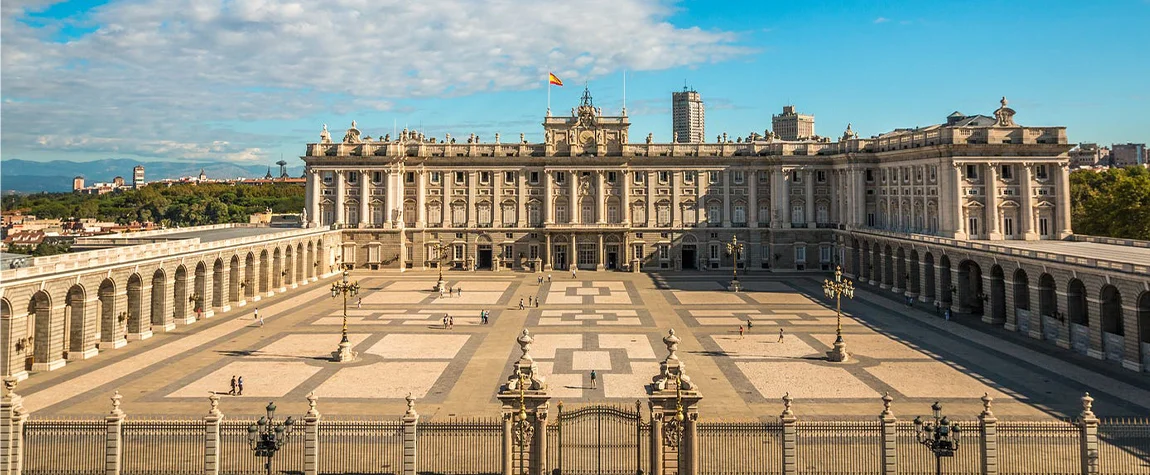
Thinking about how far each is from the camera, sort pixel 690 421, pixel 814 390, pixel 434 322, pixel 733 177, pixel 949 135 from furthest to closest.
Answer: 1. pixel 733 177
2. pixel 949 135
3. pixel 434 322
4. pixel 814 390
5. pixel 690 421

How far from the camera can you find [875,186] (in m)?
79.8

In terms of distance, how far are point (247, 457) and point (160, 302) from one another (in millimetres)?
29462

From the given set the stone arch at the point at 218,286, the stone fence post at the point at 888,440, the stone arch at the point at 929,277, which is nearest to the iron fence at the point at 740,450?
the stone fence post at the point at 888,440

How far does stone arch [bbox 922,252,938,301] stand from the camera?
60875 millimetres

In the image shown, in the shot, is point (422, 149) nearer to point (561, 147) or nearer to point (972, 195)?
point (561, 147)

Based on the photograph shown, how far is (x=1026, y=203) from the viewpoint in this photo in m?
63.7

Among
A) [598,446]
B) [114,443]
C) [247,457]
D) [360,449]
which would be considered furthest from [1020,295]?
[114,443]

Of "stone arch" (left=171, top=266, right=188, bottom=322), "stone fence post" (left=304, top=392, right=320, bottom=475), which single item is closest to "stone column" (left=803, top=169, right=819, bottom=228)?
"stone arch" (left=171, top=266, right=188, bottom=322)

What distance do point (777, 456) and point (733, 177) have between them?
6957cm

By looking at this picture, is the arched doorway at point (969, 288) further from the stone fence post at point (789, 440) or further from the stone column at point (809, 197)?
the stone fence post at point (789, 440)

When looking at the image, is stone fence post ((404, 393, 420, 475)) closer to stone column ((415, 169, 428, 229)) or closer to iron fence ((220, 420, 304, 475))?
iron fence ((220, 420, 304, 475))

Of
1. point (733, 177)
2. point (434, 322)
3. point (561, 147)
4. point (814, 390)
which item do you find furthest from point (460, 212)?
point (814, 390)

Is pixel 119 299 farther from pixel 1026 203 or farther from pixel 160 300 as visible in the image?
pixel 1026 203

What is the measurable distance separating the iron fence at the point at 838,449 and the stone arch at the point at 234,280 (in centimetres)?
4861
